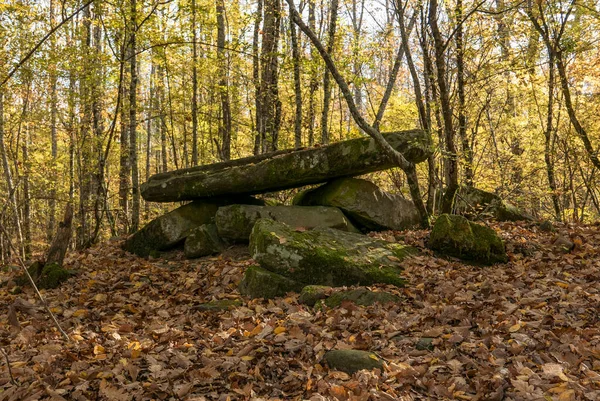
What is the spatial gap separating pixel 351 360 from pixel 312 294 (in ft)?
6.56

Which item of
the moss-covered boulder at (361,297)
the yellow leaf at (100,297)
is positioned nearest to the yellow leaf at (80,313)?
the yellow leaf at (100,297)

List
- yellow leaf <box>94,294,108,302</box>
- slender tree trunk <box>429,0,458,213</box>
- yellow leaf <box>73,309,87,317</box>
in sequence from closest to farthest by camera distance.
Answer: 1. yellow leaf <box>73,309,87,317</box>
2. yellow leaf <box>94,294,108,302</box>
3. slender tree trunk <box>429,0,458,213</box>

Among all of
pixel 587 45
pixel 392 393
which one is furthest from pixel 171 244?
pixel 587 45

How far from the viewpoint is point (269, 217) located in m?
9.20

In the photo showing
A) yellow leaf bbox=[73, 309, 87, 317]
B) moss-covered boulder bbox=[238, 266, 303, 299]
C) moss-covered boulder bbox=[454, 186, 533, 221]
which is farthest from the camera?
moss-covered boulder bbox=[454, 186, 533, 221]

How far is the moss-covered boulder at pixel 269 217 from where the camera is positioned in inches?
357

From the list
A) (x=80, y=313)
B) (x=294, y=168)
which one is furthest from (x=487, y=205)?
(x=80, y=313)

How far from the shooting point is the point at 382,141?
8.51 metres

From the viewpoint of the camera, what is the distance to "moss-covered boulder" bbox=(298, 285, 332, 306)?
607 cm

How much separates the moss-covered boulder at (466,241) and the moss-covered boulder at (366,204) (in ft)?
6.14

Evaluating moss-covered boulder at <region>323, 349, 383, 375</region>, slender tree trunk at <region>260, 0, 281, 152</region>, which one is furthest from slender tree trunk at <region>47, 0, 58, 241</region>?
moss-covered boulder at <region>323, 349, 383, 375</region>

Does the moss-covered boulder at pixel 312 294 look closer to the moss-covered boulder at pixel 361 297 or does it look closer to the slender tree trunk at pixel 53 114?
the moss-covered boulder at pixel 361 297

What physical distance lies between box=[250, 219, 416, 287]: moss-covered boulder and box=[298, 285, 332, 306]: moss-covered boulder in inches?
17.5

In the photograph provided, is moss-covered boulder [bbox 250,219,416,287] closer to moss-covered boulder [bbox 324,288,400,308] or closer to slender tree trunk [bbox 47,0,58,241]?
moss-covered boulder [bbox 324,288,400,308]
